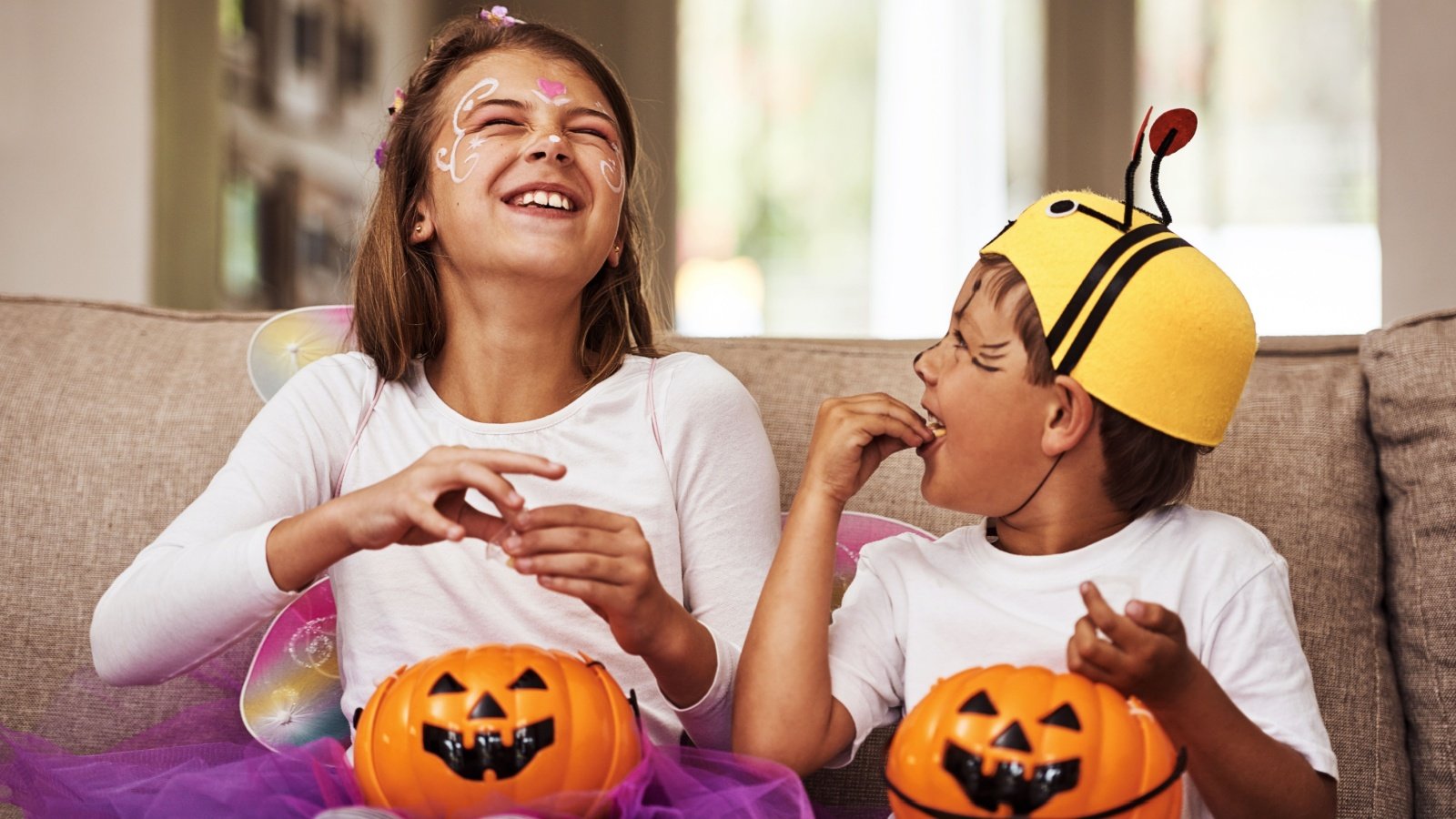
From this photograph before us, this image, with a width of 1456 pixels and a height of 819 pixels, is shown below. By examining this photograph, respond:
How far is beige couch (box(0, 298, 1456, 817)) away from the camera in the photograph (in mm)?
1358

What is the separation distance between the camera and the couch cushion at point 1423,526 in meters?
1.34

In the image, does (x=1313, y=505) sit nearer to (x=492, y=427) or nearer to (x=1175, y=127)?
(x=1175, y=127)

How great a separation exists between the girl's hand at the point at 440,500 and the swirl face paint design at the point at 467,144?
43 centimetres

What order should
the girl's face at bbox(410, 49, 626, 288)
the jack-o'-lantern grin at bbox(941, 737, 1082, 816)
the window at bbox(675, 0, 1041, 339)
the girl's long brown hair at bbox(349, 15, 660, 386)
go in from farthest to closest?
the window at bbox(675, 0, 1041, 339) → the girl's long brown hair at bbox(349, 15, 660, 386) → the girl's face at bbox(410, 49, 626, 288) → the jack-o'-lantern grin at bbox(941, 737, 1082, 816)

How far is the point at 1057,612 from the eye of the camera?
3.49 feet

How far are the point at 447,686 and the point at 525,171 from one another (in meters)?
0.58

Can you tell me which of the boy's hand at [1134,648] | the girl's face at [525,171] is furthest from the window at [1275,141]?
the boy's hand at [1134,648]

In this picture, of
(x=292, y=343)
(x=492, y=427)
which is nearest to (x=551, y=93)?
(x=492, y=427)

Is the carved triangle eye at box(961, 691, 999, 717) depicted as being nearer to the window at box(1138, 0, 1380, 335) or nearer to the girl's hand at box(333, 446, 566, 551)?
the girl's hand at box(333, 446, 566, 551)

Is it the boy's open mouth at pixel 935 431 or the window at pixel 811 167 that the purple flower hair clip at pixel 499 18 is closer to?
the boy's open mouth at pixel 935 431

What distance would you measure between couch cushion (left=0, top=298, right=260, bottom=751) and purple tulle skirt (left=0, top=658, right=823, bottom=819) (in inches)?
13.1

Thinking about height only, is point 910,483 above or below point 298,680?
above

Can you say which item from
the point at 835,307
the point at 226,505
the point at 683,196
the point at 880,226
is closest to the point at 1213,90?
the point at 880,226

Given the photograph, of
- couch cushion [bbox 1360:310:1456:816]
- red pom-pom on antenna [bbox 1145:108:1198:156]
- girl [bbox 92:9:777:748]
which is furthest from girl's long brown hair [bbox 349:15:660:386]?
couch cushion [bbox 1360:310:1456:816]
